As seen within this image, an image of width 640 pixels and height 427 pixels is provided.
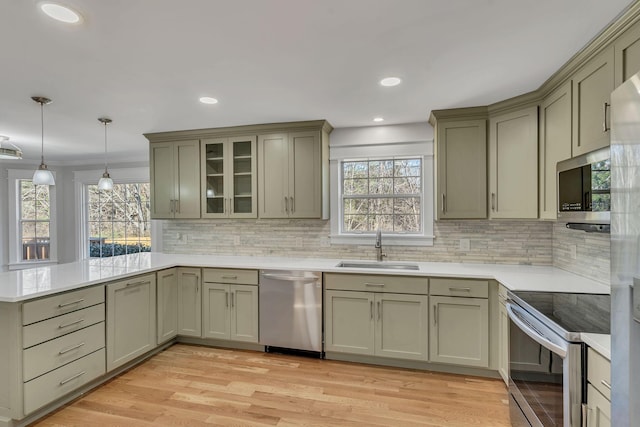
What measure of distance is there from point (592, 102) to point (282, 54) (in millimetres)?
1805

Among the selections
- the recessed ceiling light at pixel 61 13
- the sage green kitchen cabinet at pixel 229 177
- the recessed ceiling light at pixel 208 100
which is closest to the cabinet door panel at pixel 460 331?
the sage green kitchen cabinet at pixel 229 177

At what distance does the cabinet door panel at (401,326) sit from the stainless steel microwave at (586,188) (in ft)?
Result: 4.12

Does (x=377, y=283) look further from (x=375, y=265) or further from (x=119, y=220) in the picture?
(x=119, y=220)

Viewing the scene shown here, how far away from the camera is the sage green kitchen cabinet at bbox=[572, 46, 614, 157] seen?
1682 millimetres

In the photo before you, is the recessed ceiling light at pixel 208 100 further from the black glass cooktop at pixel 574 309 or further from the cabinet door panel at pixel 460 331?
the black glass cooktop at pixel 574 309

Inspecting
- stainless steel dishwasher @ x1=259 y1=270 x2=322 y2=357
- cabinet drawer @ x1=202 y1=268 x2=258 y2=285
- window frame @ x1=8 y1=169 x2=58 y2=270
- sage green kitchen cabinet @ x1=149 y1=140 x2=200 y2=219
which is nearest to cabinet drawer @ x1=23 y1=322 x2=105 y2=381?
cabinet drawer @ x1=202 y1=268 x2=258 y2=285

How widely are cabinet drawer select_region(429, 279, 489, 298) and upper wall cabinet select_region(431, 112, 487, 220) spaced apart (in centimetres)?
63

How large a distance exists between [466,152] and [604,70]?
1260 mm

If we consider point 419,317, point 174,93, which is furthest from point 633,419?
point 174,93

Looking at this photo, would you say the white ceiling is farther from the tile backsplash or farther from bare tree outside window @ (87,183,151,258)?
bare tree outside window @ (87,183,151,258)

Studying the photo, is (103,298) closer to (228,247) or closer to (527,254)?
(228,247)

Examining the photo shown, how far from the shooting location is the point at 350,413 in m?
2.20

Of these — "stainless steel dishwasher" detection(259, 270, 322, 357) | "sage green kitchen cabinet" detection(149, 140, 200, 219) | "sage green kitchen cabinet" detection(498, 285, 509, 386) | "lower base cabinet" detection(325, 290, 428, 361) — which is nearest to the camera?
"sage green kitchen cabinet" detection(498, 285, 509, 386)

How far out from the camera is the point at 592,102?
71.9 inches
